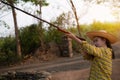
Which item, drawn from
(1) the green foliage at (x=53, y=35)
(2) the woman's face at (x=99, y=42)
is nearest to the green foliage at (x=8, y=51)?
(1) the green foliage at (x=53, y=35)

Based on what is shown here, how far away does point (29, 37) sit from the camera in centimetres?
1761

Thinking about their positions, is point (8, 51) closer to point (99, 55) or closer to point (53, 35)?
point (53, 35)

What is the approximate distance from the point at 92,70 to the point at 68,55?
13.3 metres

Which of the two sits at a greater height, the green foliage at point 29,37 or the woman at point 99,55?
the green foliage at point 29,37

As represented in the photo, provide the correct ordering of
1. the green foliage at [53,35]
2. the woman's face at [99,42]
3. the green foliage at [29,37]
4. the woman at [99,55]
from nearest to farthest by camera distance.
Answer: the woman at [99,55]
the woman's face at [99,42]
the green foliage at [29,37]
the green foliage at [53,35]

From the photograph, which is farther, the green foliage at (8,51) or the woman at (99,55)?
the green foliage at (8,51)

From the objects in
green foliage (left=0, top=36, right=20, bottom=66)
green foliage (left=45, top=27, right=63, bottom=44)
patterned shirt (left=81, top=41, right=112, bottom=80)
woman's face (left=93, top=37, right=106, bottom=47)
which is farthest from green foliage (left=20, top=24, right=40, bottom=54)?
patterned shirt (left=81, top=41, right=112, bottom=80)

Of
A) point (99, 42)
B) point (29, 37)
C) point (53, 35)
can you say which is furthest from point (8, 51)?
point (99, 42)

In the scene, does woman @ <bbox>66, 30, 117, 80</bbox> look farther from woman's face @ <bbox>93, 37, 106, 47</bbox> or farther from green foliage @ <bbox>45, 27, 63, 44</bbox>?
green foliage @ <bbox>45, 27, 63, 44</bbox>

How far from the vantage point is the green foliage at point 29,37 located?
1745 centimetres

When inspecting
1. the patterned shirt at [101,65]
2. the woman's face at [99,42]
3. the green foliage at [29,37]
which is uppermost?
the green foliage at [29,37]

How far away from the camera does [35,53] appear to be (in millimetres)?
17234

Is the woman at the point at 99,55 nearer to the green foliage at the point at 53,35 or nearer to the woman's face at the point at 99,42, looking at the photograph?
the woman's face at the point at 99,42

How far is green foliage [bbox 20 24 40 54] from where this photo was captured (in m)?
17.5
